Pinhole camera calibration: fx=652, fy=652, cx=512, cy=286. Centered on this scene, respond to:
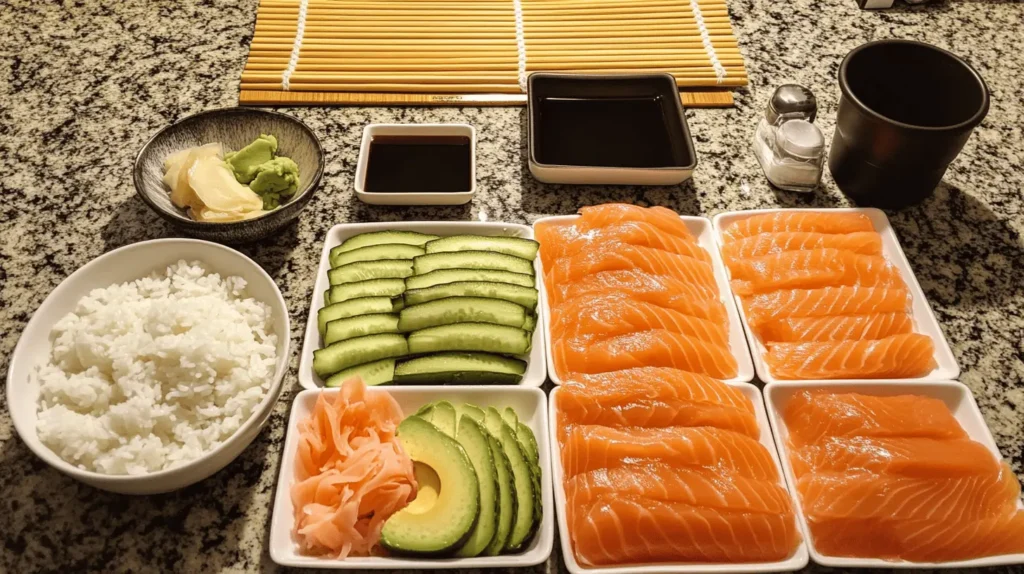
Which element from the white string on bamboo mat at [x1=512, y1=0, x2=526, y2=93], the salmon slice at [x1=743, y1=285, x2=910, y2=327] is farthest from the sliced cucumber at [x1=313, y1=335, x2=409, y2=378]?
the white string on bamboo mat at [x1=512, y1=0, x2=526, y2=93]

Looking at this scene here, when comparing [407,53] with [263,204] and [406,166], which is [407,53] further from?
[263,204]

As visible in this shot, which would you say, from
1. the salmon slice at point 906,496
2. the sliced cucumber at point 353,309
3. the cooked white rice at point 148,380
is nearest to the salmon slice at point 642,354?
the salmon slice at point 906,496

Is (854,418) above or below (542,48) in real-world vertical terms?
below

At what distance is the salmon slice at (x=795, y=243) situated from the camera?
6.11ft

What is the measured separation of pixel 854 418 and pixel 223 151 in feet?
6.18

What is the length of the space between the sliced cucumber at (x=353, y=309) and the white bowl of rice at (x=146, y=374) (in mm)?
116

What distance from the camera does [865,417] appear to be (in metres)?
1.50

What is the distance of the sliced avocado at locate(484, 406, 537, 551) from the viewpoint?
130 centimetres

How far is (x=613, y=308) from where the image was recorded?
166cm

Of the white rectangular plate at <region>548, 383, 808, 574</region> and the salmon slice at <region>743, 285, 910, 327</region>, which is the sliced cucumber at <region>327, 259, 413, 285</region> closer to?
the white rectangular plate at <region>548, 383, 808, 574</region>

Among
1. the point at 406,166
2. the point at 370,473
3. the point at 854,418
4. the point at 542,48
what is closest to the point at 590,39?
the point at 542,48

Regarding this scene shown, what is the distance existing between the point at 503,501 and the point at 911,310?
1247 millimetres

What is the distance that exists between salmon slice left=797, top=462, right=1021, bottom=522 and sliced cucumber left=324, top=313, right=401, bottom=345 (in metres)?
1.02

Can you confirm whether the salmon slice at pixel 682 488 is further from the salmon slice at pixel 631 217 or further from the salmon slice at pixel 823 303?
the salmon slice at pixel 631 217
